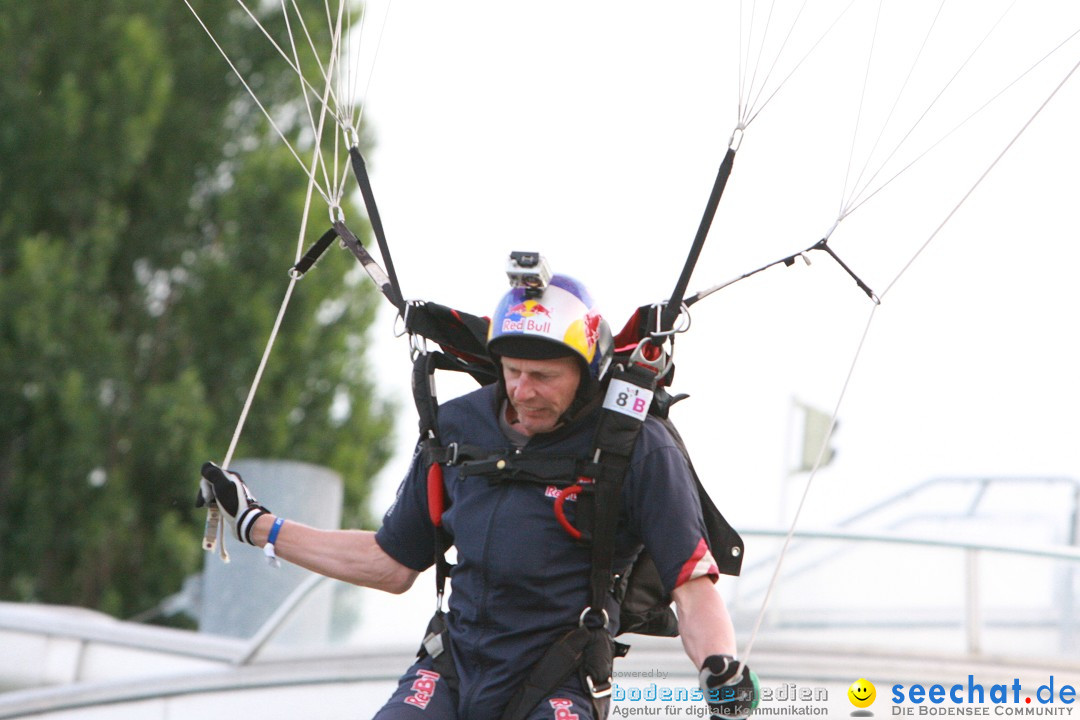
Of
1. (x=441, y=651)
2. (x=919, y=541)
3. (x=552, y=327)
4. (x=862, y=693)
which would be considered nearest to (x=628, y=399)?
(x=552, y=327)

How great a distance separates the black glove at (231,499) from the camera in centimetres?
402

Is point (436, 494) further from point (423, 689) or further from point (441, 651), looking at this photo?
point (423, 689)

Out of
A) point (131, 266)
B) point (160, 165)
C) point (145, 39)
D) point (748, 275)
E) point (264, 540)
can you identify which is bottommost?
point (264, 540)

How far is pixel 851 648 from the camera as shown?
5844 mm

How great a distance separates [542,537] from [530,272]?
670 millimetres

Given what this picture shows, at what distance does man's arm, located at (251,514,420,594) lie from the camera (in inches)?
157

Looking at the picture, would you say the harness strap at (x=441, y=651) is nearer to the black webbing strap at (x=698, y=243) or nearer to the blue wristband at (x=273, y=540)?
the blue wristband at (x=273, y=540)

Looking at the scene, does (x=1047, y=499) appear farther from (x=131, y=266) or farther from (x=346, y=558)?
(x=131, y=266)

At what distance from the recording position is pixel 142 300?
19.1 metres

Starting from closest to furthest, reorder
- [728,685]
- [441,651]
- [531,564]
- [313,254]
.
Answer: [728,685], [531,564], [441,651], [313,254]

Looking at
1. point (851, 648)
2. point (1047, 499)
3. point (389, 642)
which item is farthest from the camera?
point (1047, 499)

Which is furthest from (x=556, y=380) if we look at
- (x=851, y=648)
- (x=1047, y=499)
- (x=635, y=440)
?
(x=1047, y=499)

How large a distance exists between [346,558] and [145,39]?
1598 cm

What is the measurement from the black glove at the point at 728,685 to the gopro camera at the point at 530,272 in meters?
1.02
